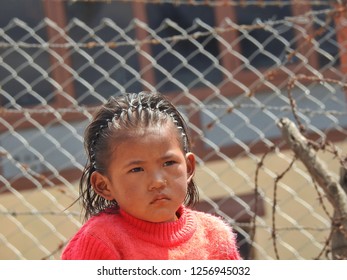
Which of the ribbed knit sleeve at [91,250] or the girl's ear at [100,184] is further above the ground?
the girl's ear at [100,184]

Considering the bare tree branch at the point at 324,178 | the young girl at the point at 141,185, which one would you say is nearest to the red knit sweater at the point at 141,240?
the young girl at the point at 141,185

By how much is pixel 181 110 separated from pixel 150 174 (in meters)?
1.24

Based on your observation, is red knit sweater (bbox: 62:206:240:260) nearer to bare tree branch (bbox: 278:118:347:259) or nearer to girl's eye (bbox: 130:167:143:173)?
girl's eye (bbox: 130:167:143:173)

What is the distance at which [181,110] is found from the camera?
7.80ft

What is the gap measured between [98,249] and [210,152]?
1.31 metres

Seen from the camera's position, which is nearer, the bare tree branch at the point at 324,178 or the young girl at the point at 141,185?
the young girl at the point at 141,185

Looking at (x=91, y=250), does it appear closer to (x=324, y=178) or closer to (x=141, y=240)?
(x=141, y=240)

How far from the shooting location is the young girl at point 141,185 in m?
1.15

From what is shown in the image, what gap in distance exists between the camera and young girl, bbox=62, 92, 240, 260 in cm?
115

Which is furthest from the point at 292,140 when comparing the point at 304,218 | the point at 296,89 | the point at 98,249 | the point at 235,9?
the point at 235,9

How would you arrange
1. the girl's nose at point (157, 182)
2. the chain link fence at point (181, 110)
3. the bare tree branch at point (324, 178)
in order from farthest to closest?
the chain link fence at point (181, 110) < the bare tree branch at point (324, 178) < the girl's nose at point (157, 182)

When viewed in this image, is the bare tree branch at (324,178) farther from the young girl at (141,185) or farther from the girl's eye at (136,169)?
the girl's eye at (136,169)

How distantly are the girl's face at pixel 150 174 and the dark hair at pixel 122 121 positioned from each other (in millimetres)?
14

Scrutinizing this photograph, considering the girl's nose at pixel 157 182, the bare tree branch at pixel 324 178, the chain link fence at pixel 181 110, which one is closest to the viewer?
the girl's nose at pixel 157 182
